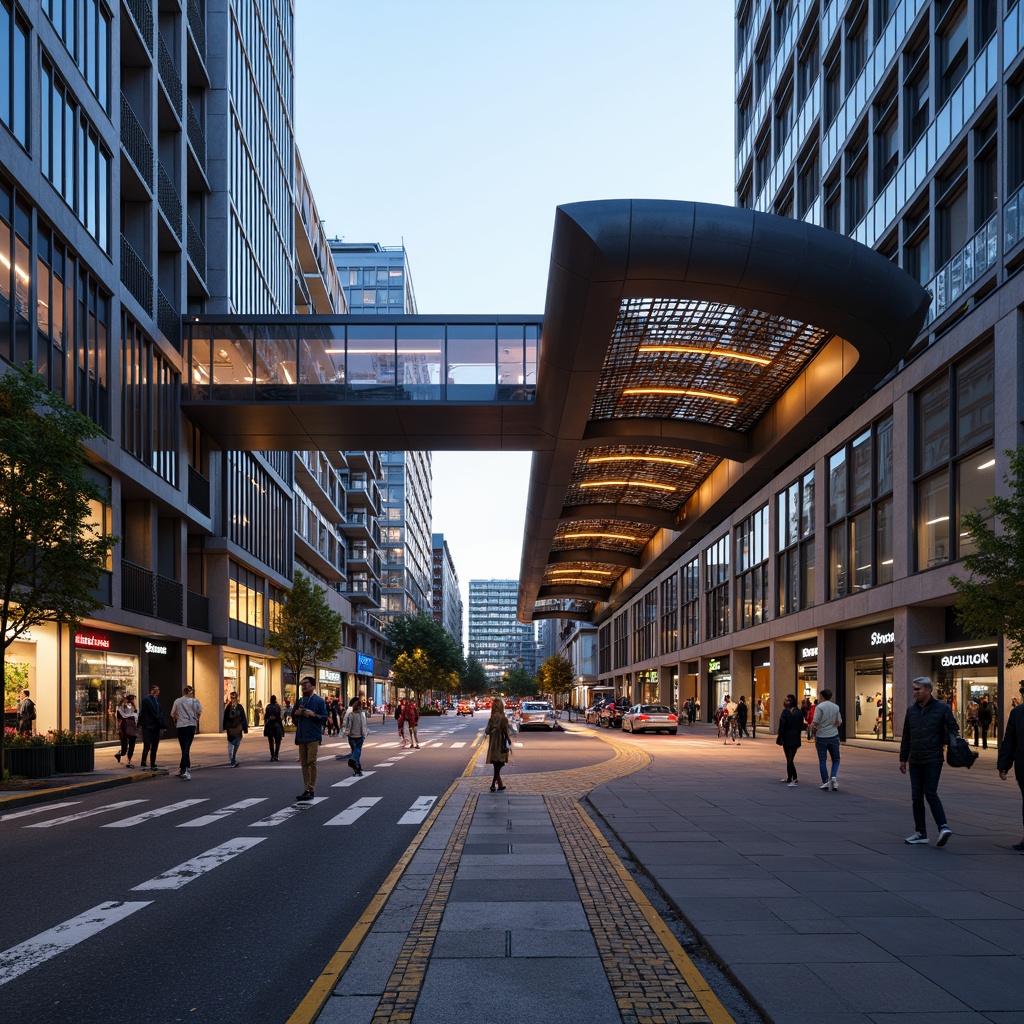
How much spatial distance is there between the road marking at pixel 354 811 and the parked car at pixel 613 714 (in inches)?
1543

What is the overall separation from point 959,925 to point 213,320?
1301 inches

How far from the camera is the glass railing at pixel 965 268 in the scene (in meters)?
24.2

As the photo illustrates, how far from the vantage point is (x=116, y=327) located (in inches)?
1147

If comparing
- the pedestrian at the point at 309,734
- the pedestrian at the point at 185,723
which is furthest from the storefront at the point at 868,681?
the pedestrian at the point at 309,734

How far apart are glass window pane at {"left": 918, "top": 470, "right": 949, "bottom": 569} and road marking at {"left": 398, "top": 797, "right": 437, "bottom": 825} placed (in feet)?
52.1

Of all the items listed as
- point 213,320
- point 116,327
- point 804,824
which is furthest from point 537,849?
point 213,320

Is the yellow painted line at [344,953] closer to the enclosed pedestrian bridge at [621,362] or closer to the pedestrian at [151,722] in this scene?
the pedestrian at [151,722]

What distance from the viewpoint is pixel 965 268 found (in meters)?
25.8

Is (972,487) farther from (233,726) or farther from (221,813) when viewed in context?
(221,813)

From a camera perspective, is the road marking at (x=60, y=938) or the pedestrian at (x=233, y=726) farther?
the pedestrian at (x=233, y=726)

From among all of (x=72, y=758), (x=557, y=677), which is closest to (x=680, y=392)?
(x=72, y=758)

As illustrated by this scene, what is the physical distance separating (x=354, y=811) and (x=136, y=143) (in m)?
25.1

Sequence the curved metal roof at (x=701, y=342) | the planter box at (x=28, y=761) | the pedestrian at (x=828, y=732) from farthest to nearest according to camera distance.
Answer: the curved metal roof at (x=701, y=342) < the planter box at (x=28, y=761) < the pedestrian at (x=828, y=732)

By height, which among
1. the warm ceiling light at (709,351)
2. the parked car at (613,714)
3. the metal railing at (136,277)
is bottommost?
the parked car at (613,714)
